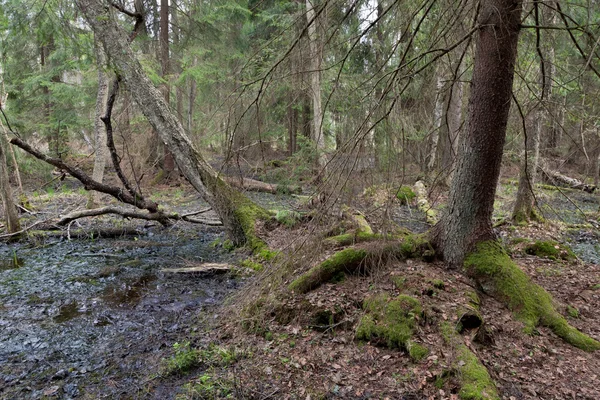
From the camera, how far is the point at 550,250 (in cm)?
594

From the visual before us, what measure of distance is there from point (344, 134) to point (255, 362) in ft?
8.14

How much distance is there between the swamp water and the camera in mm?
3476

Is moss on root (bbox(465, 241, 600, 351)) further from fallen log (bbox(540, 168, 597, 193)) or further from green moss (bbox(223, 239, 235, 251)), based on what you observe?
fallen log (bbox(540, 168, 597, 193))

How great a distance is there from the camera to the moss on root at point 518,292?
3492mm

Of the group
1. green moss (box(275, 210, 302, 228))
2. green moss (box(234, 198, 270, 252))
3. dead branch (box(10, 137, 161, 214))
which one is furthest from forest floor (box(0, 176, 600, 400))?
dead branch (box(10, 137, 161, 214))

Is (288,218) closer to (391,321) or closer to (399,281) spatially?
(399,281)

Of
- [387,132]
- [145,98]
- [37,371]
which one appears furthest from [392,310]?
[145,98]

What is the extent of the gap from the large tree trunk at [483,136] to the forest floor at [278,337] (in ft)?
1.90

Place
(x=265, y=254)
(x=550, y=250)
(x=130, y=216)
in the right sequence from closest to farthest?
(x=550, y=250)
(x=265, y=254)
(x=130, y=216)

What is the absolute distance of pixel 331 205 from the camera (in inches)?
132

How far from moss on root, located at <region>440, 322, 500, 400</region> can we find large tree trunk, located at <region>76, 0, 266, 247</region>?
452 cm

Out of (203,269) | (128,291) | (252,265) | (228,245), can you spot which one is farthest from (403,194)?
(128,291)

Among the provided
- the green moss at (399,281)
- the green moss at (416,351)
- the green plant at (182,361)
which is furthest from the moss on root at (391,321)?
the green plant at (182,361)

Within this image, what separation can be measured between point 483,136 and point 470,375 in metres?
2.49
